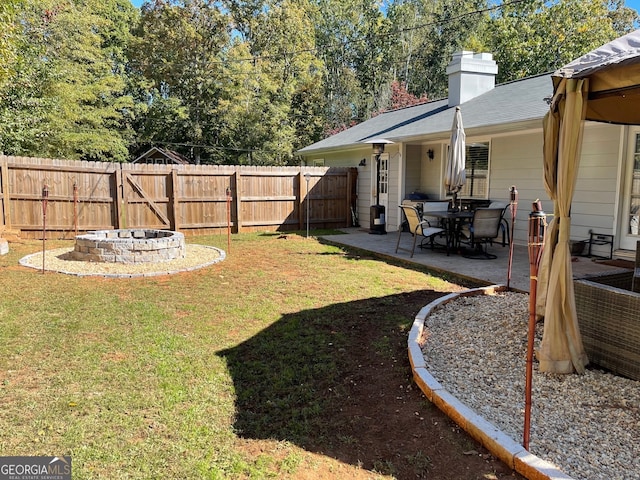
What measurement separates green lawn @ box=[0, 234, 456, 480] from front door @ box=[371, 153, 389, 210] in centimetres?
576

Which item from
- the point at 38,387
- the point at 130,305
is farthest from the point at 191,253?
the point at 38,387

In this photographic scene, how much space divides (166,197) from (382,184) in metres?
5.73

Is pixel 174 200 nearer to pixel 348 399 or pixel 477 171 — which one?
pixel 477 171

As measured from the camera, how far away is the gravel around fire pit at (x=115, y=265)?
21.3 ft

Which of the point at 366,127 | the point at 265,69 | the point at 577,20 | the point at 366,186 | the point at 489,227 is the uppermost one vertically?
the point at 577,20

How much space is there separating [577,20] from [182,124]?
20.6 metres

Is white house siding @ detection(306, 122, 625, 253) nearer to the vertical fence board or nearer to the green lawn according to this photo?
the green lawn

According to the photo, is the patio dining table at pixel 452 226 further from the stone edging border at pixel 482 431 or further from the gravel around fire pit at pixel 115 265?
the stone edging border at pixel 482 431

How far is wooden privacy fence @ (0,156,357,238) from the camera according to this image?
9.64 m

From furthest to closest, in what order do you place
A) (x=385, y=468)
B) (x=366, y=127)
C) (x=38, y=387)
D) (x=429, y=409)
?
1. (x=366, y=127)
2. (x=38, y=387)
3. (x=429, y=409)
4. (x=385, y=468)

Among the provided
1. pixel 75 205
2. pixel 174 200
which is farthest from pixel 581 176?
pixel 75 205

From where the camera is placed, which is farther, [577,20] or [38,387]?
[577,20]

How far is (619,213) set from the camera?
6914mm

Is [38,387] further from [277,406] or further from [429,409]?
[429,409]
